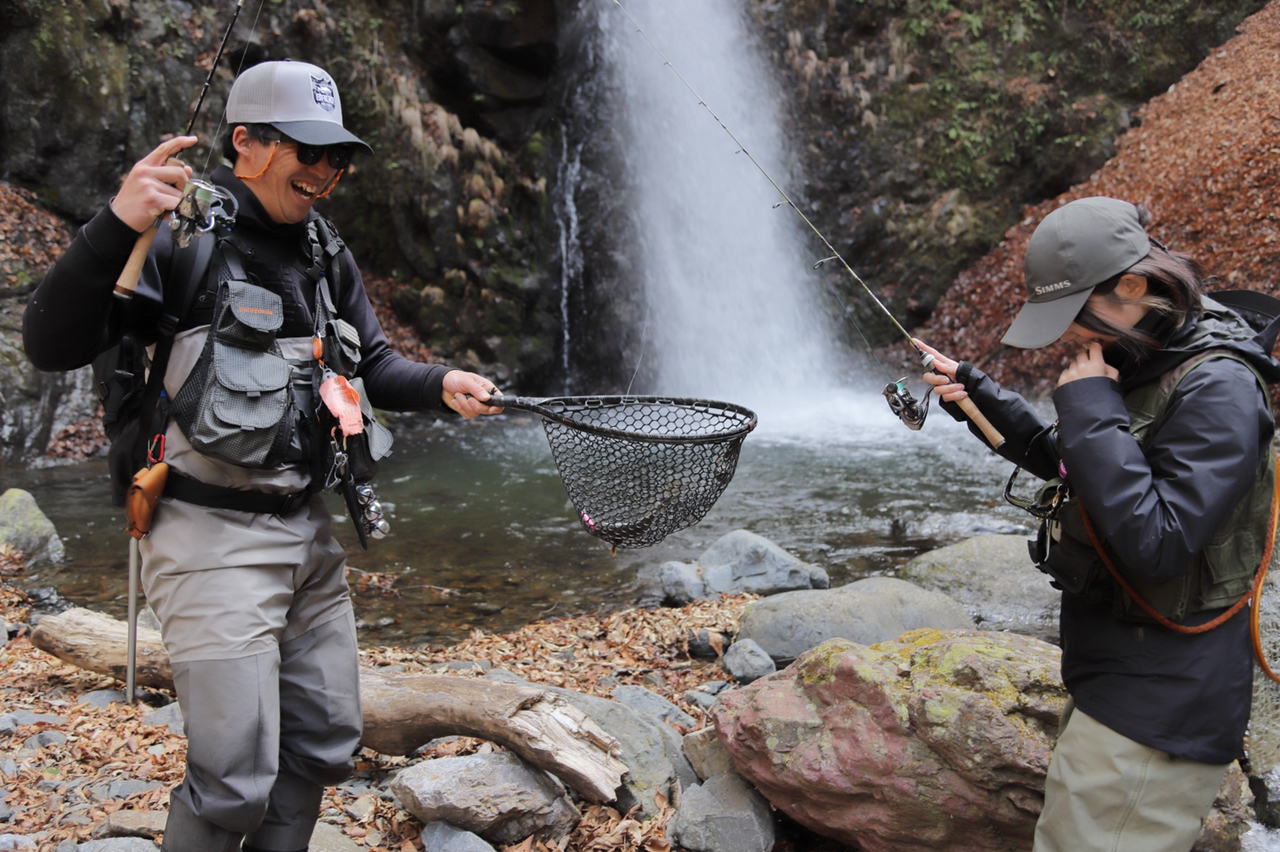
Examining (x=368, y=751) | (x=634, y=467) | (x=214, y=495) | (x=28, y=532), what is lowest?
(x=28, y=532)

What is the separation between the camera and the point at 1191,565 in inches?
79.4

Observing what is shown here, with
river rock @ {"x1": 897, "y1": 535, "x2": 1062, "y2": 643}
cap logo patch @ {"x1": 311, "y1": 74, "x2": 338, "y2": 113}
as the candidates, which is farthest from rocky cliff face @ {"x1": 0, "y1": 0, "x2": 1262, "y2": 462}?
cap logo patch @ {"x1": 311, "y1": 74, "x2": 338, "y2": 113}

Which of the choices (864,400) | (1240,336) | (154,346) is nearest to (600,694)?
(154,346)

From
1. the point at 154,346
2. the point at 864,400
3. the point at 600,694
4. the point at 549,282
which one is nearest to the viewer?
the point at 154,346

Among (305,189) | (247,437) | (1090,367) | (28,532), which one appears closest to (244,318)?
(247,437)

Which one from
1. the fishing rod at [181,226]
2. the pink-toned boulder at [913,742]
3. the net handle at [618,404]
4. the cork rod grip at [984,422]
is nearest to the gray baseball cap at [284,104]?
the fishing rod at [181,226]

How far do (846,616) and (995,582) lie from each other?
1.69 metres

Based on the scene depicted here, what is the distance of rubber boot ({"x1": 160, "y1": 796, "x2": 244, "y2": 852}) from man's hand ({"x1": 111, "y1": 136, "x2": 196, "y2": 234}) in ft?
4.82

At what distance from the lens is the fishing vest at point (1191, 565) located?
6.58 feet

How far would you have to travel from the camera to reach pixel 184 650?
2.14m

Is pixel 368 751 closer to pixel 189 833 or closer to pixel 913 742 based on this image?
pixel 189 833

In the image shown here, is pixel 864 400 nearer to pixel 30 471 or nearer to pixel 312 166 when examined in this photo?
pixel 30 471

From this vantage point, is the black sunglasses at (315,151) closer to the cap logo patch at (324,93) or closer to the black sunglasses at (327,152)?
the black sunglasses at (327,152)

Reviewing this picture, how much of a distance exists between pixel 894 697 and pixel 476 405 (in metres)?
1.81
